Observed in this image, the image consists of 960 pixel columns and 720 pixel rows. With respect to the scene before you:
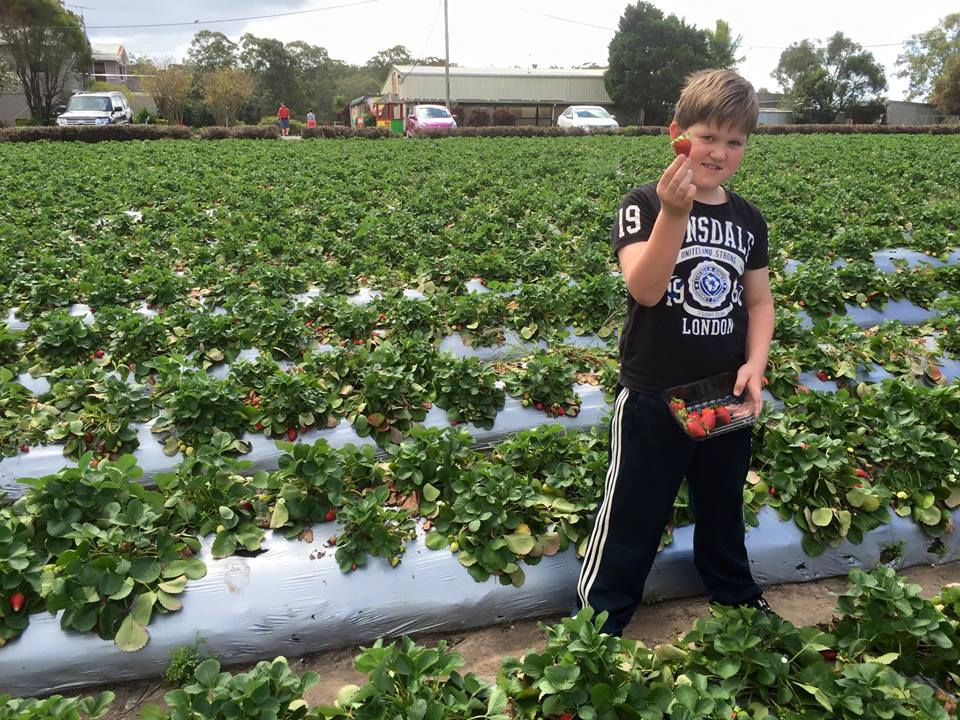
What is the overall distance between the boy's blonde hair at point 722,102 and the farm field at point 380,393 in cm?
160

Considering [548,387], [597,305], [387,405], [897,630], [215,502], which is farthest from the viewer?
[597,305]

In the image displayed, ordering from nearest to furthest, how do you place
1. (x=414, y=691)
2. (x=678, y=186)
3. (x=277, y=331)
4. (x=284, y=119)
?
(x=678, y=186), (x=414, y=691), (x=277, y=331), (x=284, y=119)

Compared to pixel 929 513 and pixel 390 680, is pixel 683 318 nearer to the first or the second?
pixel 390 680

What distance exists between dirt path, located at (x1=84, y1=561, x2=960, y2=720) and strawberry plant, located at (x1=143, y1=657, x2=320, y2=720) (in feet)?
1.38

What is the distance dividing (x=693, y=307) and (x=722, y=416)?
1.10ft

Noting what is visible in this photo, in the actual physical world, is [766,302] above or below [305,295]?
above

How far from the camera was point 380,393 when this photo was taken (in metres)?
3.60

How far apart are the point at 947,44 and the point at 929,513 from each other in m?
75.4

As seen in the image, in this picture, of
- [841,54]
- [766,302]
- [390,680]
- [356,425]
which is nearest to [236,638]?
[390,680]

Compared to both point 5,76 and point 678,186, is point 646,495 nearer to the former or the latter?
point 678,186

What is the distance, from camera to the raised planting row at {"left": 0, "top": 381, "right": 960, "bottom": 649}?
2.47 meters

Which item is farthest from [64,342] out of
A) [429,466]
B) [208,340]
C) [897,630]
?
[897,630]

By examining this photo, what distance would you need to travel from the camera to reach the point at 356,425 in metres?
3.58

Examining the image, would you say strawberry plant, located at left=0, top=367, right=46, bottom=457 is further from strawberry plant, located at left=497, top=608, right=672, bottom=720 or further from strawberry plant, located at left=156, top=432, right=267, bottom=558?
strawberry plant, located at left=497, top=608, right=672, bottom=720
